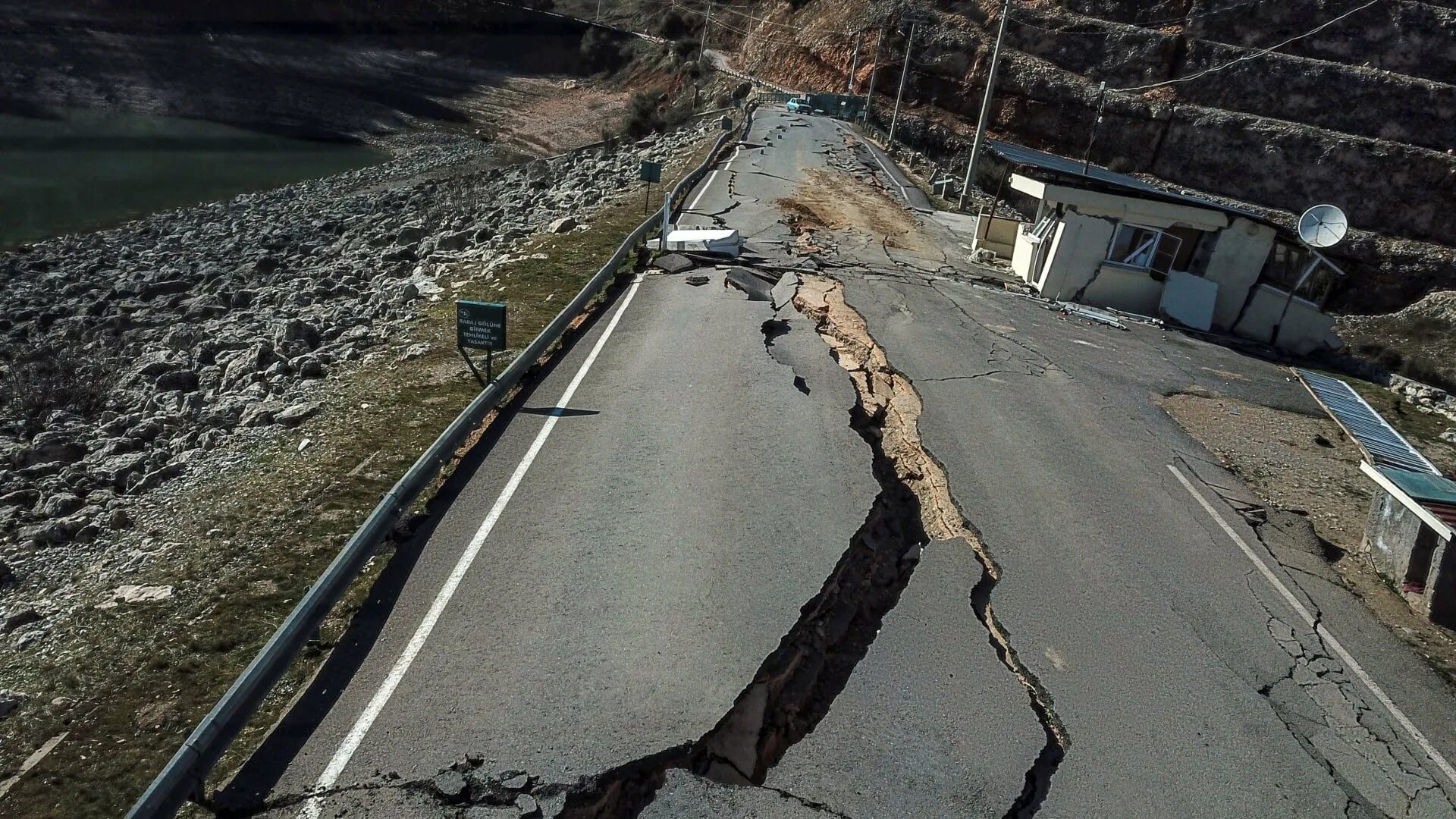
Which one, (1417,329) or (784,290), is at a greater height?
(784,290)

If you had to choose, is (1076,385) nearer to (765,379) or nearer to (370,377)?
(765,379)

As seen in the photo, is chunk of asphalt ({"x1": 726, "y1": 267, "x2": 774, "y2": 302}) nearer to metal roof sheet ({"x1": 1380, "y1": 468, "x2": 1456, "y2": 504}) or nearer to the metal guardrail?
the metal guardrail

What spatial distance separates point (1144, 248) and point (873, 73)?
4133cm

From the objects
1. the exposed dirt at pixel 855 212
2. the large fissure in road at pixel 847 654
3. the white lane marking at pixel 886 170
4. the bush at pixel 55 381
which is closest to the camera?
the large fissure in road at pixel 847 654

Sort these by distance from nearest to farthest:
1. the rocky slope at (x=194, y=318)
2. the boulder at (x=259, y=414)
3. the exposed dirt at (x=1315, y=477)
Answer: the exposed dirt at (x=1315, y=477) → the rocky slope at (x=194, y=318) → the boulder at (x=259, y=414)

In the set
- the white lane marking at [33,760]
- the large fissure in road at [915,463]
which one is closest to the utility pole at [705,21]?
the large fissure in road at [915,463]

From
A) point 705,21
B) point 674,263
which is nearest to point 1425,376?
point 674,263

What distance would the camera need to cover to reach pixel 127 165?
3897 cm

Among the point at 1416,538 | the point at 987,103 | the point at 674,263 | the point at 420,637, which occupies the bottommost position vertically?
the point at 674,263

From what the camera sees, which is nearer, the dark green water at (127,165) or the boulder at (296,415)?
the boulder at (296,415)

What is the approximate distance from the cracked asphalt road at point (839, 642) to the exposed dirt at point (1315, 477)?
0.35m

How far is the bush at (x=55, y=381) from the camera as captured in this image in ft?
44.1

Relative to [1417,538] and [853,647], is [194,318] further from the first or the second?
[1417,538]

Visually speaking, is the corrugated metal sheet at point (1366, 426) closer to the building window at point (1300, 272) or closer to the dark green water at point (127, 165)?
the building window at point (1300, 272)
